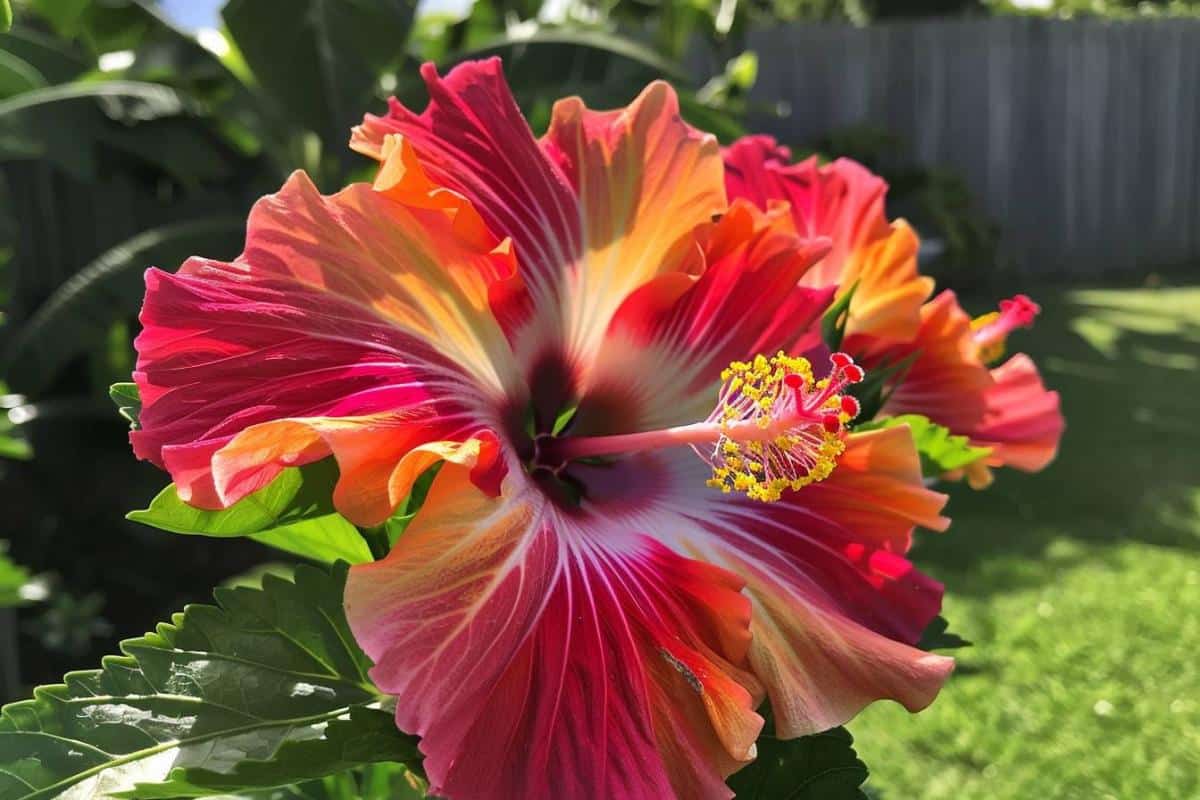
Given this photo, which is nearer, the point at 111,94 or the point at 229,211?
the point at 111,94

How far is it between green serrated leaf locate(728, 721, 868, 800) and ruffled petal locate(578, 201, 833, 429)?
155mm

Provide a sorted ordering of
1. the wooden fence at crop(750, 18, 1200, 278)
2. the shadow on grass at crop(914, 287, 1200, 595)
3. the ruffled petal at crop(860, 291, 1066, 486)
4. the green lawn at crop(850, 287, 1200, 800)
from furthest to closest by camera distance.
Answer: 1. the wooden fence at crop(750, 18, 1200, 278)
2. the shadow on grass at crop(914, 287, 1200, 595)
3. the green lawn at crop(850, 287, 1200, 800)
4. the ruffled petal at crop(860, 291, 1066, 486)

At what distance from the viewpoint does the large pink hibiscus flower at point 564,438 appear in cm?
37

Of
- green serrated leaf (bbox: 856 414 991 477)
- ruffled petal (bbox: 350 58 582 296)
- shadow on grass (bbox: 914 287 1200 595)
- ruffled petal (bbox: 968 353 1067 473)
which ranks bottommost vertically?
shadow on grass (bbox: 914 287 1200 595)

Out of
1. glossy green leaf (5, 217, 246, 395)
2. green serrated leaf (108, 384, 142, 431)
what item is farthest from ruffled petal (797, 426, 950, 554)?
glossy green leaf (5, 217, 246, 395)

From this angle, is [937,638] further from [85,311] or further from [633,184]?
[85,311]

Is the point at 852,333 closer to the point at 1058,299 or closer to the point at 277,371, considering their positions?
the point at 277,371

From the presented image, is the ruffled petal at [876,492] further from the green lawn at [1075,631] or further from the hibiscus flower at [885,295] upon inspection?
the green lawn at [1075,631]

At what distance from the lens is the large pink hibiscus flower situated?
369 mm

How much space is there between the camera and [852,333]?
1.84 ft

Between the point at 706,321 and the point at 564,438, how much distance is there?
8 centimetres

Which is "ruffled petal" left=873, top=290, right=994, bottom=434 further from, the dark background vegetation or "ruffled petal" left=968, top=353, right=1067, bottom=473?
the dark background vegetation

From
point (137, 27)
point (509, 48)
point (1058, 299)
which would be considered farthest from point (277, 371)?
point (1058, 299)

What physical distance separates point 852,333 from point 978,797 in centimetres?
155
